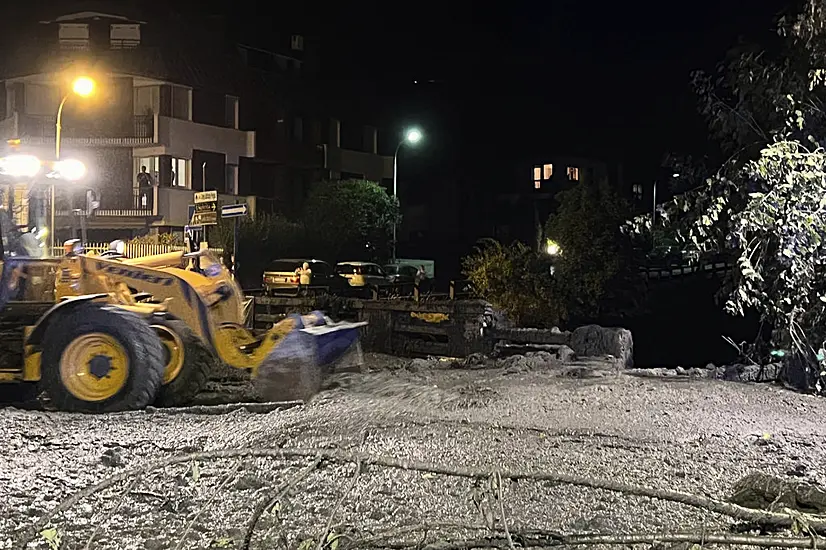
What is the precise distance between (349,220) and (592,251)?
68.6ft

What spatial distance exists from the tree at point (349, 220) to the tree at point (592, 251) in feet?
60.4

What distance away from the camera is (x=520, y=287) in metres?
24.5

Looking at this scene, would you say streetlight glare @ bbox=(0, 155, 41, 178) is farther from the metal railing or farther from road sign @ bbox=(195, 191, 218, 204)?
the metal railing

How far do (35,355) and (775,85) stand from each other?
942cm

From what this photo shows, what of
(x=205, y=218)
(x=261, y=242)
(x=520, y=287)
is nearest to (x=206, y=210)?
(x=205, y=218)

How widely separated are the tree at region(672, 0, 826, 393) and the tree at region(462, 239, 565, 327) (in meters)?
11.4

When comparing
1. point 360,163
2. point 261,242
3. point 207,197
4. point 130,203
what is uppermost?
point 360,163

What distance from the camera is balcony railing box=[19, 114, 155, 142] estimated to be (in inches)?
1663

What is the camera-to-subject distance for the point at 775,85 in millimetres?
12391

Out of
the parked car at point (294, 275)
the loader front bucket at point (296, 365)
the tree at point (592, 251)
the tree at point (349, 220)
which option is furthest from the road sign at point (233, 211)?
the tree at point (349, 220)

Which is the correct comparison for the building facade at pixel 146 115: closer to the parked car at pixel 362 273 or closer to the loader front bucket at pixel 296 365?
the parked car at pixel 362 273

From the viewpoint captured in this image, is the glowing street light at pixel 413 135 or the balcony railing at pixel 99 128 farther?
the balcony railing at pixel 99 128

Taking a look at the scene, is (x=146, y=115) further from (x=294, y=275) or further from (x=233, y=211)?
(x=233, y=211)

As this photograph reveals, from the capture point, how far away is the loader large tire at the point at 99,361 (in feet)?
34.5
